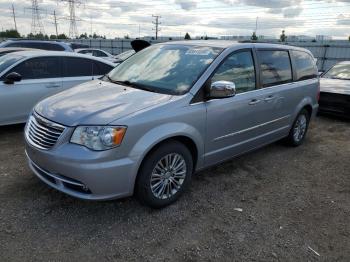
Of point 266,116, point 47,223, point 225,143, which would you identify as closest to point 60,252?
point 47,223

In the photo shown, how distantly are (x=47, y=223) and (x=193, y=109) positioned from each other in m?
1.86

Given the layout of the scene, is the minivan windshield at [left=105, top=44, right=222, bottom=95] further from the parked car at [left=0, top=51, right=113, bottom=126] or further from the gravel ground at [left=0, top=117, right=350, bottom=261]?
the parked car at [left=0, top=51, right=113, bottom=126]

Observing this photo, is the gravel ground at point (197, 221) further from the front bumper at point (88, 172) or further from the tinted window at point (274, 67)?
the tinted window at point (274, 67)

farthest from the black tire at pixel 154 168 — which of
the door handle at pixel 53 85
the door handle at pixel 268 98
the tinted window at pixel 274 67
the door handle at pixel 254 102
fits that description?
the door handle at pixel 53 85

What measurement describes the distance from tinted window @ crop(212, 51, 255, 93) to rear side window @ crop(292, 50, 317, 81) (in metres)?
1.44

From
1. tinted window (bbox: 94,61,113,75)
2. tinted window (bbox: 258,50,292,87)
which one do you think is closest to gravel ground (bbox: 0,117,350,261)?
tinted window (bbox: 258,50,292,87)

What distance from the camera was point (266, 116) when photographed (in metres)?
4.73

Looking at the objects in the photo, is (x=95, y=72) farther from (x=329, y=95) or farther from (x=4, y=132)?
(x=329, y=95)

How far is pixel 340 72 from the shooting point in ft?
30.7

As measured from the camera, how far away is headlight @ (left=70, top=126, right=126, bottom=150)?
2.99 meters

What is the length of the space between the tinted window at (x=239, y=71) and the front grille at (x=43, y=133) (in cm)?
181

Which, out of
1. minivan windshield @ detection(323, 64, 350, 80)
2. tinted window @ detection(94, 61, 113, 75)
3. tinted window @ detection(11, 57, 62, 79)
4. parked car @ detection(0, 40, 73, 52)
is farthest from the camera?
parked car @ detection(0, 40, 73, 52)

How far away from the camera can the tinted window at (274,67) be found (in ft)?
15.2

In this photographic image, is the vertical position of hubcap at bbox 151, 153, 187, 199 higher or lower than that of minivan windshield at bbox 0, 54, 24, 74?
lower
